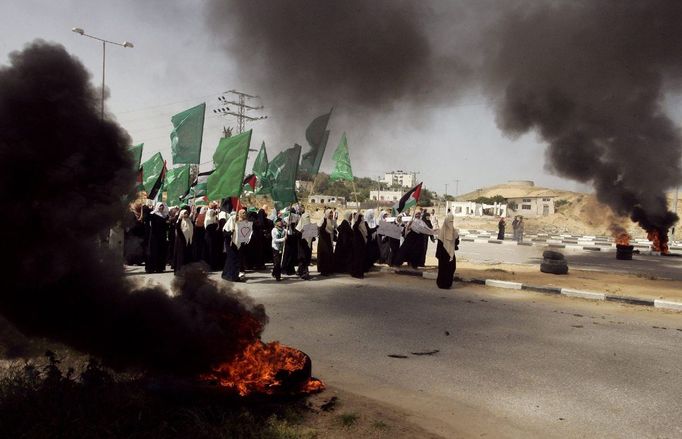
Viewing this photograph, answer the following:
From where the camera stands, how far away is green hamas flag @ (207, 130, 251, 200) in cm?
1066

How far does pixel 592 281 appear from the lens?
12.3m

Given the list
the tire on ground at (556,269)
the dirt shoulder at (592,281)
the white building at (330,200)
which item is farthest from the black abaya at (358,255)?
the white building at (330,200)

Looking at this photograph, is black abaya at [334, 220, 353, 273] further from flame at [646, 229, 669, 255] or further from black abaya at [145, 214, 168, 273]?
flame at [646, 229, 669, 255]

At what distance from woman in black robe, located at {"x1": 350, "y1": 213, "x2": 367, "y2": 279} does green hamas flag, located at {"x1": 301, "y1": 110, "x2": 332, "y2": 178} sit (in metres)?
1.59

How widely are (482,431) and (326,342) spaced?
8.69 feet

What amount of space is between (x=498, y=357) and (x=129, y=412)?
3.85m

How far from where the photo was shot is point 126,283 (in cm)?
379

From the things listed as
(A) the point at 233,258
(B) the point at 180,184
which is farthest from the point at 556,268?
(B) the point at 180,184

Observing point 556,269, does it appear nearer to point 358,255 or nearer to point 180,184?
point 358,255

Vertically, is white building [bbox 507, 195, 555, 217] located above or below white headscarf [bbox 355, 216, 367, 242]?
above

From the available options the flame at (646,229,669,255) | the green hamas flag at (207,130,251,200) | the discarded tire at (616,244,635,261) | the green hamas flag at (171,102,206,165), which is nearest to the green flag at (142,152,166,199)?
the green hamas flag at (171,102,206,165)

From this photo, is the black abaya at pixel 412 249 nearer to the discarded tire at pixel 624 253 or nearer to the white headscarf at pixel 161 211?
the white headscarf at pixel 161 211

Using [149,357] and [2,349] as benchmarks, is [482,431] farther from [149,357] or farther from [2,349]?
[2,349]

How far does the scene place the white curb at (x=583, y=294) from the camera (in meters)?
9.84
